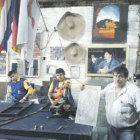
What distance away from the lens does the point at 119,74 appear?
7.37 feet

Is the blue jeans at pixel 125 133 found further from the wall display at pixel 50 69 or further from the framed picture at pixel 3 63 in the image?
the framed picture at pixel 3 63

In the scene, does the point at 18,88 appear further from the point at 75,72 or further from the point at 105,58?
the point at 105,58

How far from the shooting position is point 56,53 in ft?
17.4

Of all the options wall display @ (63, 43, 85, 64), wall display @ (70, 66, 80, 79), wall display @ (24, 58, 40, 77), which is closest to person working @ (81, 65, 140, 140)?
wall display @ (63, 43, 85, 64)

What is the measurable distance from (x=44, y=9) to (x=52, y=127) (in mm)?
4490

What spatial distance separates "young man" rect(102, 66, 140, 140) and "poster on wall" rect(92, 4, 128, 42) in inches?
115

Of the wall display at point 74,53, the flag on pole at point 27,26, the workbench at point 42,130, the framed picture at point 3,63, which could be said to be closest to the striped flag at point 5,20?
the flag on pole at point 27,26

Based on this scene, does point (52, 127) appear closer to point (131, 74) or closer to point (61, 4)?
point (131, 74)

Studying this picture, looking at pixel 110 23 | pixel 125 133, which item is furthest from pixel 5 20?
pixel 110 23

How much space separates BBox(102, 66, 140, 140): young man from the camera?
221cm

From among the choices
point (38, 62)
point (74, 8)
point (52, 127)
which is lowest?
point (52, 127)

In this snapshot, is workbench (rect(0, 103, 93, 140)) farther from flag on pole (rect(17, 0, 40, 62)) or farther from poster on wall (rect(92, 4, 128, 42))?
poster on wall (rect(92, 4, 128, 42))

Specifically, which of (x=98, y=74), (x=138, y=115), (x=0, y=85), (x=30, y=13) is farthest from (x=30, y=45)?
(x=0, y=85)

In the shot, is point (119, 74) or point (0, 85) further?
point (0, 85)
